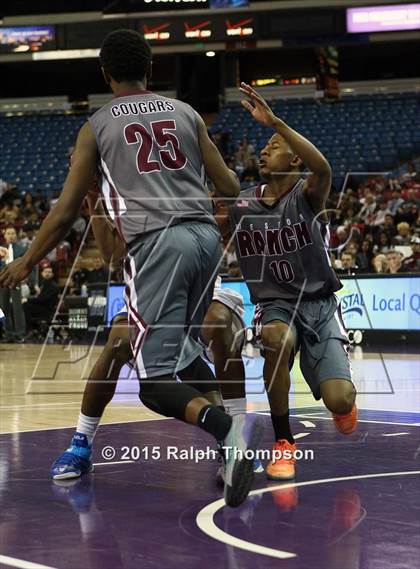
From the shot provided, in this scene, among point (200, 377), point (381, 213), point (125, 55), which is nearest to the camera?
point (125, 55)

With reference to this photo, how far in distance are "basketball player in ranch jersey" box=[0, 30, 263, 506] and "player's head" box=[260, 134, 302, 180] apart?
3.02ft

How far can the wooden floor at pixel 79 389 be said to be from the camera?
7.27 meters

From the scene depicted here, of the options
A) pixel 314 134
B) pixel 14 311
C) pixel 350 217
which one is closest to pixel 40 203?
pixel 14 311

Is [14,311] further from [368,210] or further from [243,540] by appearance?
[243,540]

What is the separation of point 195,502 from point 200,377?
1.73 ft

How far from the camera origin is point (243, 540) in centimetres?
346

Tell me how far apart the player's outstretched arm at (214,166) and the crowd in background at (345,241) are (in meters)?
10.2

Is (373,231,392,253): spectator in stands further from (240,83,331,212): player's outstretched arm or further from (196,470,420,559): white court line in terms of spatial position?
(196,470,420,559): white court line

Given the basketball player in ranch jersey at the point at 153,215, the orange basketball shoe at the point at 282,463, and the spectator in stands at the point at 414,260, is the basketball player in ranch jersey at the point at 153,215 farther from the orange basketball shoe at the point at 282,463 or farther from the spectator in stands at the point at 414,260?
the spectator in stands at the point at 414,260

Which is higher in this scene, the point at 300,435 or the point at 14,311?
the point at 300,435

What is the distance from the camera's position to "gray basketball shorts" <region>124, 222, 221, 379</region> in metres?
3.85

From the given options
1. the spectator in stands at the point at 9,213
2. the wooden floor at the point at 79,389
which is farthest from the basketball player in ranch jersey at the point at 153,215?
the spectator in stands at the point at 9,213

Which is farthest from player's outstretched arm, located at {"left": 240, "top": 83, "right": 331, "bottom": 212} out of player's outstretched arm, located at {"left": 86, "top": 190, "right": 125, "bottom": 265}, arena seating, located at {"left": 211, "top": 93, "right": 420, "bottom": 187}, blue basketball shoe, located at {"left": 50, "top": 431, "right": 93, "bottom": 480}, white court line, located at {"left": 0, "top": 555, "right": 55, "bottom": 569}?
arena seating, located at {"left": 211, "top": 93, "right": 420, "bottom": 187}
